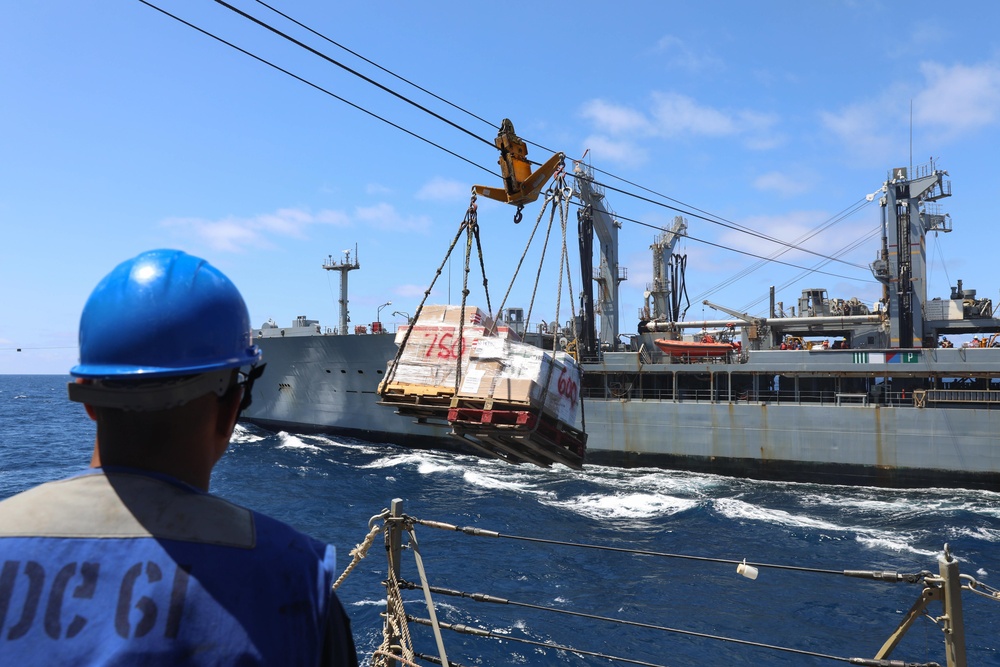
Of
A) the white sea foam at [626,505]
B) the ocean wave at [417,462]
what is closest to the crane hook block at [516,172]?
the white sea foam at [626,505]

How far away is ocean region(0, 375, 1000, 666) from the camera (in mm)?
12156

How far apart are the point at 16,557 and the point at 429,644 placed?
11684mm

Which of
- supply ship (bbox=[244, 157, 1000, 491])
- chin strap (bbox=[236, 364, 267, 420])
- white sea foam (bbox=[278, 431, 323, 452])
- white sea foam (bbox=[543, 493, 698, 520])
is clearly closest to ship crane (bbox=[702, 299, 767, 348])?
supply ship (bbox=[244, 157, 1000, 491])

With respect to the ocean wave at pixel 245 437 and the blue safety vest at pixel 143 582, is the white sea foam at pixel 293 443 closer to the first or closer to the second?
the ocean wave at pixel 245 437

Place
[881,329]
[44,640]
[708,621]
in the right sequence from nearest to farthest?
[44,640]
[708,621]
[881,329]

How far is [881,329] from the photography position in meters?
Answer: 31.1

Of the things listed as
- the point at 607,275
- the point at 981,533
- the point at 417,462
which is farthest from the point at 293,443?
the point at 981,533

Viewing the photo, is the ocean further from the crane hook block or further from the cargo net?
the crane hook block

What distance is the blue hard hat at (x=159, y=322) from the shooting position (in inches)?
55.4

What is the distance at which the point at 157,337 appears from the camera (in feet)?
4.64

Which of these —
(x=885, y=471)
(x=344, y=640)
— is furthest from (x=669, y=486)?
(x=344, y=640)

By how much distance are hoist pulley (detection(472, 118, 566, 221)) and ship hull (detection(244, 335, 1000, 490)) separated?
12.1 m

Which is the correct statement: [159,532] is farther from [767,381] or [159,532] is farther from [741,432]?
[767,381]

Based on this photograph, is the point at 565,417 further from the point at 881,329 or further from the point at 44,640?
the point at 881,329
